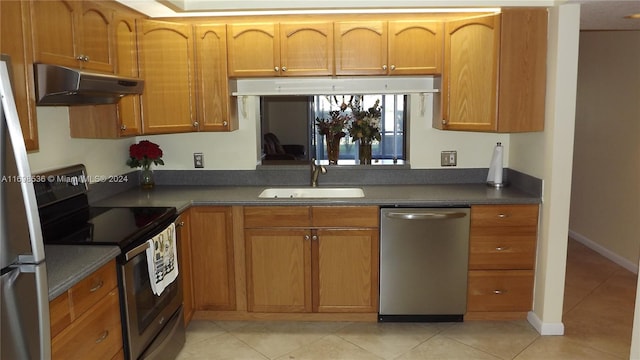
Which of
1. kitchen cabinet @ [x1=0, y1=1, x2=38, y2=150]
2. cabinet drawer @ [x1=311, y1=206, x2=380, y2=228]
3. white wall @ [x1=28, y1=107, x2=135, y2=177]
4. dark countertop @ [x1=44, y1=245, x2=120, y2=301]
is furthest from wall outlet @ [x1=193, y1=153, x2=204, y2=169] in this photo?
kitchen cabinet @ [x1=0, y1=1, x2=38, y2=150]

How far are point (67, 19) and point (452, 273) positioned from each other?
2693 millimetres

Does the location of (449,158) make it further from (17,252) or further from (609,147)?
(17,252)

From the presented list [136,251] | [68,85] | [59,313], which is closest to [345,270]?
[136,251]

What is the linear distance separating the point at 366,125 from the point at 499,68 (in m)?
1.08

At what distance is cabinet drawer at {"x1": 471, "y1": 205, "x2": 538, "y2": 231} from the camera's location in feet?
10.9

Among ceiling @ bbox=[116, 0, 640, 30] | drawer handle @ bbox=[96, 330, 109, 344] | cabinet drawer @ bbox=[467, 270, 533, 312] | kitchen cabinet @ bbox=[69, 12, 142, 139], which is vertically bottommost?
cabinet drawer @ bbox=[467, 270, 533, 312]

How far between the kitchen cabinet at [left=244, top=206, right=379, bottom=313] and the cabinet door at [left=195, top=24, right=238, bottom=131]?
0.72 m

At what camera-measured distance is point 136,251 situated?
8.04ft

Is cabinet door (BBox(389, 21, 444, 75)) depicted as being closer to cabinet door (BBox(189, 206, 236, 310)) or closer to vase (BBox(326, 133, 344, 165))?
vase (BBox(326, 133, 344, 165))

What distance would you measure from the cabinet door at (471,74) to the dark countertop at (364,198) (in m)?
0.46

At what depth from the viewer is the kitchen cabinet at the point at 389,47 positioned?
3447mm

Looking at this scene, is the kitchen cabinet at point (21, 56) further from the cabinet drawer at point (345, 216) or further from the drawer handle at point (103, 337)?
the cabinet drawer at point (345, 216)

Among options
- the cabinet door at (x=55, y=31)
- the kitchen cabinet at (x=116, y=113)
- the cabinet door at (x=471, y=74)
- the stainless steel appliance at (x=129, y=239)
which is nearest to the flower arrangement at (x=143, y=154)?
the kitchen cabinet at (x=116, y=113)

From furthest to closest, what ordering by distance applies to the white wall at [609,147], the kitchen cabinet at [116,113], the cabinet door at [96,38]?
the white wall at [609,147], the kitchen cabinet at [116,113], the cabinet door at [96,38]
